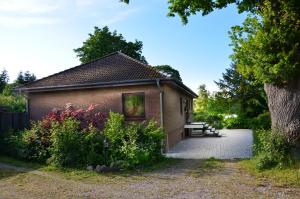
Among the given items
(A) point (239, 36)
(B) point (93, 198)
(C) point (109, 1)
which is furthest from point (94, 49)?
(B) point (93, 198)

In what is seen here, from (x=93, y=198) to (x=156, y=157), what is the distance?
536cm

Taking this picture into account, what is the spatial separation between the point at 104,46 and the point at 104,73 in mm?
28078

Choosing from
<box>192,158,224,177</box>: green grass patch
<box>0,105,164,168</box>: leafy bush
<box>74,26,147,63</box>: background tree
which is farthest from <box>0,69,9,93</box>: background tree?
<box>192,158,224,177</box>: green grass patch

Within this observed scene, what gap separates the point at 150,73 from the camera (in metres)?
17.9

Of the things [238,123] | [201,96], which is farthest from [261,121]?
[201,96]

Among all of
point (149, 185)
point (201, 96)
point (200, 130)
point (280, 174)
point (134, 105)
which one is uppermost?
point (201, 96)

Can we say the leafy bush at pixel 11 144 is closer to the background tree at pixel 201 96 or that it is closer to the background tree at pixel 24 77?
the background tree at pixel 201 96

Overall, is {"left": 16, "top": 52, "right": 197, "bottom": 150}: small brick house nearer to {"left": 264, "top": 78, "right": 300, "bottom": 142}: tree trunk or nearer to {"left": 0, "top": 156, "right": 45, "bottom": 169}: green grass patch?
{"left": 0, "top": 156, "right": 45, "bottom": 169}: green grass patch

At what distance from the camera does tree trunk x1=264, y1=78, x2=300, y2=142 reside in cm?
1173

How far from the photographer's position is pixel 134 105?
714 inches

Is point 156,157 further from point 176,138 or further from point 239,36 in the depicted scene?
point 176,138

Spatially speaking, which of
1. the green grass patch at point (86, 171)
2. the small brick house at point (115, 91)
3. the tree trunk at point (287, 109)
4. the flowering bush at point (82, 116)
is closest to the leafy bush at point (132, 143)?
the green grass patch at point (86, 171)

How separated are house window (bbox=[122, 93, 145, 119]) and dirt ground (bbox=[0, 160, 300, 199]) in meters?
6.06

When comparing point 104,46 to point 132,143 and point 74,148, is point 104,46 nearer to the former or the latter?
point 74,148
